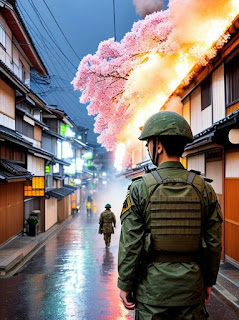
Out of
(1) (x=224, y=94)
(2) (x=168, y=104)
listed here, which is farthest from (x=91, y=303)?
(2) (x=168, y=104)

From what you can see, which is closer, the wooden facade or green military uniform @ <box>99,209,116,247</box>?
the wooden facade

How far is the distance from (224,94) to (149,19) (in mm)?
7173

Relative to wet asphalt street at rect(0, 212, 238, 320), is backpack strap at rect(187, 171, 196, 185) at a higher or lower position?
higher

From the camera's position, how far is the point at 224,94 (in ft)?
35.3

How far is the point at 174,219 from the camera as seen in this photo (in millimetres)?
2697

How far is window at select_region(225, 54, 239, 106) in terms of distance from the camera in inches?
392

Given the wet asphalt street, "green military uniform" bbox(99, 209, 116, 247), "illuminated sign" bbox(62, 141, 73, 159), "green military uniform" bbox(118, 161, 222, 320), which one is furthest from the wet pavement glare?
"illuminated sign" bbox(62, 141, 73, 159)

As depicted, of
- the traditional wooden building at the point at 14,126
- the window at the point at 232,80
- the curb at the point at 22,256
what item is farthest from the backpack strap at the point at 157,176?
the traditional wooden building at the point at 14,126

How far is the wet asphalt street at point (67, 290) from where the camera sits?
257 inches

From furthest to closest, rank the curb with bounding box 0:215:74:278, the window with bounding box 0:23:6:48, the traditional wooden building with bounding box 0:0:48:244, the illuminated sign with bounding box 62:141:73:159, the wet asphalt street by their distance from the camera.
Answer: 1. the illuminated sign with bounding box 62:141:73:159
2. the window with bounding box 0:23:6:48
3. the traditional wooden building with bounding box 0:0:48:244
4. the curb with bounding box 0:215:74:278
5. the wet asphalt street

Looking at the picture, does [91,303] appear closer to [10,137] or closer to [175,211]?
[175,211]

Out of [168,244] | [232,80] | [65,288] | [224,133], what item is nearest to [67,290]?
[65,288]

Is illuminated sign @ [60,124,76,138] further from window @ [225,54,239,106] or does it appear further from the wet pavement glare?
window @ [225,54,239,106]

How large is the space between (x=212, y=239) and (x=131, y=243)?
0.75m
